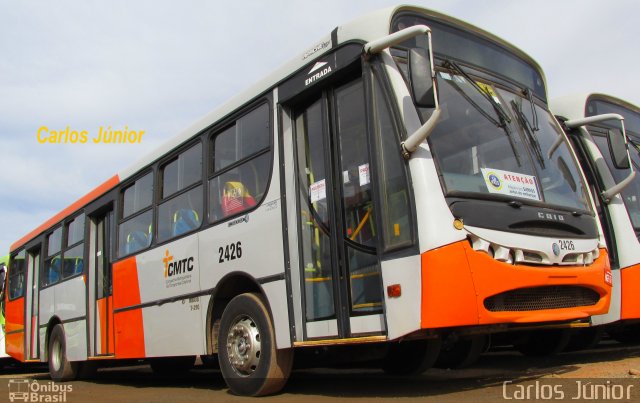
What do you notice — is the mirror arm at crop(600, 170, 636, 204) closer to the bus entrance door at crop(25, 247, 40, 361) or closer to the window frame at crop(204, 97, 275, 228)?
the window frame at crop(204, 97, 275, 228)

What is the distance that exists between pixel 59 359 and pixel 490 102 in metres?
8.58

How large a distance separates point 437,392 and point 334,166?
206 centimetres

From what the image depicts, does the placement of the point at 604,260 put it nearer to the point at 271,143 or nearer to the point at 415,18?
the point at 415,18

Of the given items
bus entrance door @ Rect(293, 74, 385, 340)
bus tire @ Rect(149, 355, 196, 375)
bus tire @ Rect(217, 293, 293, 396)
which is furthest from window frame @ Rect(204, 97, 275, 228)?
bus tire @ Rect(149, 355, 196, 375)

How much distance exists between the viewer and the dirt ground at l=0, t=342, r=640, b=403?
4750mm

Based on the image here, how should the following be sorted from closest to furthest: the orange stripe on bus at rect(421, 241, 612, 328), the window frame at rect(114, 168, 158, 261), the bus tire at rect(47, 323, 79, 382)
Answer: the orange stripe on bus at rect(421, 241, 612, 328) → the window frame at rect(114, 168, 158, 261) → the bus tire at rect(47, 323, 79, 382)

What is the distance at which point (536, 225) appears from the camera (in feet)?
15.2

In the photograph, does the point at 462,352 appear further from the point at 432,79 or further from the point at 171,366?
the point at 171,366

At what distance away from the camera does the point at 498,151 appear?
4.93m

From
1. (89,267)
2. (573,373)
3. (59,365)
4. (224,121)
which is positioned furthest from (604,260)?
(59,365)

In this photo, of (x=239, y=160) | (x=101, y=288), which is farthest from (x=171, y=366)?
(x=239, y=160)

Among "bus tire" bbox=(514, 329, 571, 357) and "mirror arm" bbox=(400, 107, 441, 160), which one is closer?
"mirror arm" bbox=(400, 107, 441, 160)

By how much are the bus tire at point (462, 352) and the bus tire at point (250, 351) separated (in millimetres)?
1957

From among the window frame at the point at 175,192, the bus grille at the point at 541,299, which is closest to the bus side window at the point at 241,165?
the window frame at the point at 175,192
